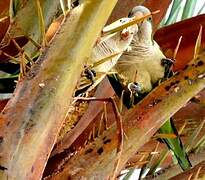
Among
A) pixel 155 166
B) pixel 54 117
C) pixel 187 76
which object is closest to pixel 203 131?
pixel 155 166

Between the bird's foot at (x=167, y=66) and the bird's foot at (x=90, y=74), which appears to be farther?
the bird's foot at (x=167, y=66)

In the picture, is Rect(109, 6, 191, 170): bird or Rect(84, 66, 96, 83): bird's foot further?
Rect(109, 6, 191, 170): bird

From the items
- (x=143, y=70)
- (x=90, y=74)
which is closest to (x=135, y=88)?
(x=143, y=70)

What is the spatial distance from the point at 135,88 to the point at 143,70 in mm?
34

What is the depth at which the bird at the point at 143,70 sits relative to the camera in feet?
1.69

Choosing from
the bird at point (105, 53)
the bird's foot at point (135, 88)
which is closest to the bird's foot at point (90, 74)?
the bird at point (105, 53)

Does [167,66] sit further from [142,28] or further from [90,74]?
[90,74]

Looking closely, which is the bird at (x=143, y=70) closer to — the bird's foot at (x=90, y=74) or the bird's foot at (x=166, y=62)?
the bird's foot at (x=166, y=62)

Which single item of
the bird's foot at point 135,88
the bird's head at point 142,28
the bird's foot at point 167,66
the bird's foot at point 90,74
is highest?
the bird's foot at point 90,74

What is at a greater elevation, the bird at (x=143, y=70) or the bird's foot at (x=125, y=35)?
the bird's foot at (x=125, y=35)

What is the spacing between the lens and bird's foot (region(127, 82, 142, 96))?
512 mm

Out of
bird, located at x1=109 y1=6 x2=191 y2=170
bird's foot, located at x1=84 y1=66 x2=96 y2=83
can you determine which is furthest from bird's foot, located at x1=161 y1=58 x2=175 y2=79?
bird's foot, located at x1=84 y1=66 x2=96 y2=83

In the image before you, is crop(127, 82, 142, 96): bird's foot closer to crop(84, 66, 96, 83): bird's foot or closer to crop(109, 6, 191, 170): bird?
crop(109, 6, 191, 170): bird

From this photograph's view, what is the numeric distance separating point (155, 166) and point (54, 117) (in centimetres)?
31
